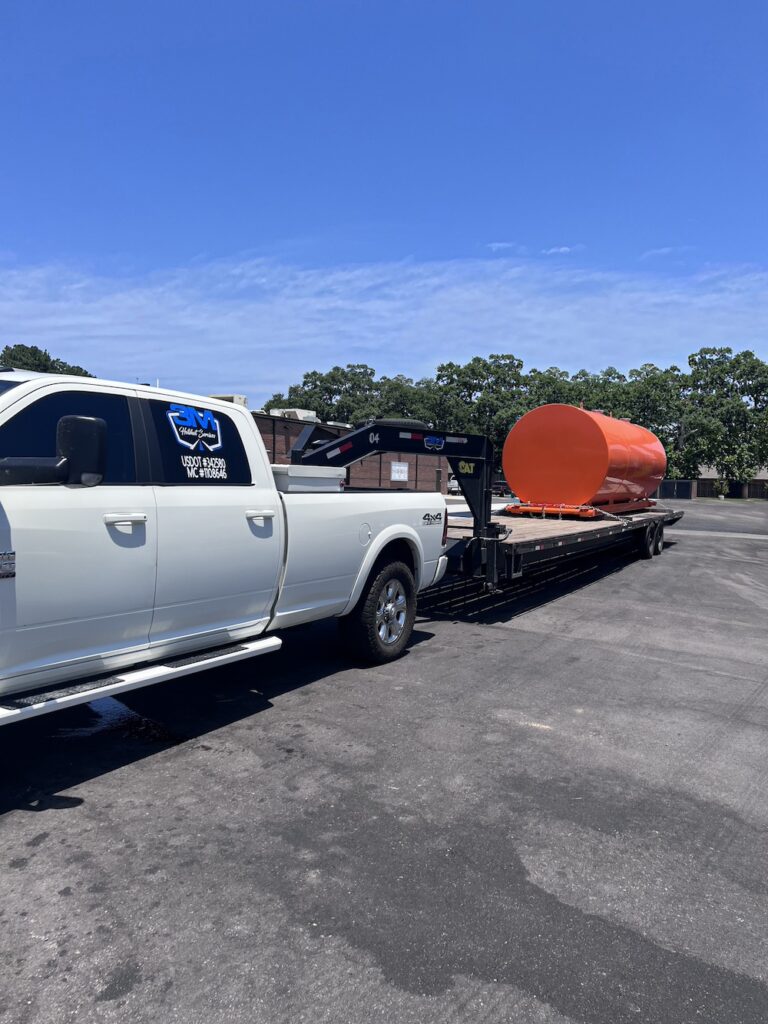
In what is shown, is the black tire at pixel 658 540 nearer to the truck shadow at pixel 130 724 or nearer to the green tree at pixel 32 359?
the truck shadow at pixel 130 724

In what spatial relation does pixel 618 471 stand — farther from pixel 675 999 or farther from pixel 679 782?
pixel 675 999

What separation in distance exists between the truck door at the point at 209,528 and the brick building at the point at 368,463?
46.3ft

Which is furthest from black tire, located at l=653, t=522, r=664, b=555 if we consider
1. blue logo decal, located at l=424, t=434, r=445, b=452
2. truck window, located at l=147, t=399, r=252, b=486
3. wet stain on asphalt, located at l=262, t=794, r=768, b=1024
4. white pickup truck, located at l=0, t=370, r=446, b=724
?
wet stain on asphalt, located at l=262, t=794, r=768, b=1024

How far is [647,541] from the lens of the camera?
16234 mm

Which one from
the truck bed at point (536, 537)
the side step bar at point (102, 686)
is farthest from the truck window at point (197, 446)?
the truck bed at point (536, 537)

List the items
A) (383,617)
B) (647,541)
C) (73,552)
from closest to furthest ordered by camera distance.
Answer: (73,552) < (383,617) < (647,541)

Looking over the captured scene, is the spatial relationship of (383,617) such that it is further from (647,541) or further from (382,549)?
(647,541)

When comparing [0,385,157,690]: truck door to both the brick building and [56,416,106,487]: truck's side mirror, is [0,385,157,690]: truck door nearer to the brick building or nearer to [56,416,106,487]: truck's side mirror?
[56,416,106,487]: truck's side mirror

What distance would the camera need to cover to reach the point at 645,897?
10.9ft

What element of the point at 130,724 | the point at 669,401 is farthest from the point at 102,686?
the point at 669,401

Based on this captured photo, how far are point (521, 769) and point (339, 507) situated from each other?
2.41 meters

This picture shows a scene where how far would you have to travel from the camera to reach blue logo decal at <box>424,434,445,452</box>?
7898 millimetres

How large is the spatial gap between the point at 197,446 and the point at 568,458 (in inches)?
390

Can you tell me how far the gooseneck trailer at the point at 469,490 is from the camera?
7.31m
